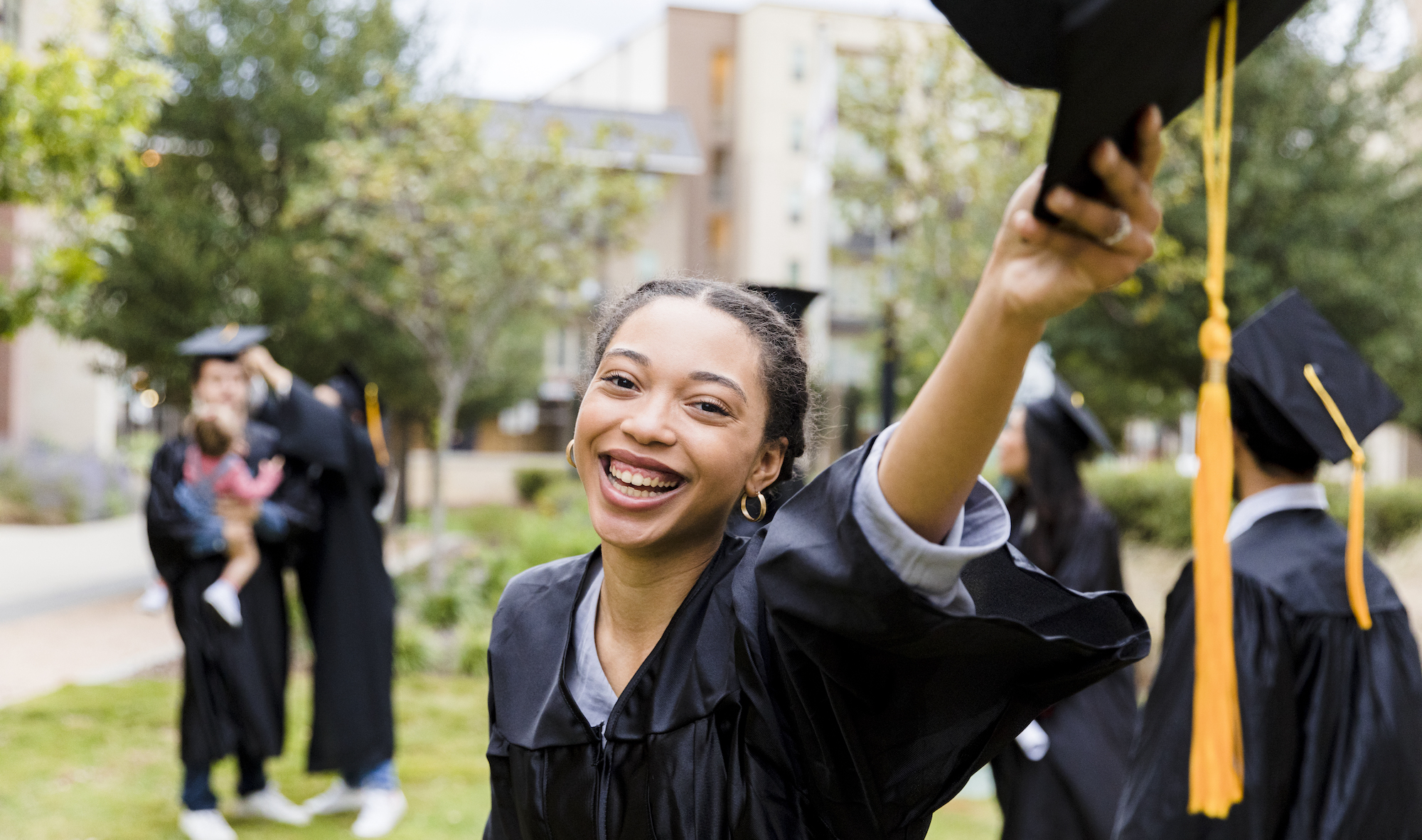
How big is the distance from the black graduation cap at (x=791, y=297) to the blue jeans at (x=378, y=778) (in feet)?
12.8

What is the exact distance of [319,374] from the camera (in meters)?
13.4

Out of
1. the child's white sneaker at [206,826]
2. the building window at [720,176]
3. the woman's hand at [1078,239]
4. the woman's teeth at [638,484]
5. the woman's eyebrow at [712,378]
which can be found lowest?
the child's white sneaker at [206,826]

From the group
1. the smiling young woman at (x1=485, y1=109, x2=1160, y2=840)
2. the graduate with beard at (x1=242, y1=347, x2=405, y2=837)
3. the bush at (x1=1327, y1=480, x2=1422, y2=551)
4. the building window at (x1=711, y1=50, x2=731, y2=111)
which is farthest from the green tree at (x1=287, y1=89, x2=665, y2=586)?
the building window at (x1=711, y1=50, x2=731, y2=111)

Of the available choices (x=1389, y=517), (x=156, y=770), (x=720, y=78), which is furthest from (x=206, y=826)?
(x=720, y=78)

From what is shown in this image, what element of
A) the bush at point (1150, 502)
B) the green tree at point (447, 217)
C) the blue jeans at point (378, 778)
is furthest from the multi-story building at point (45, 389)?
the blue jeans at point (378, 778)

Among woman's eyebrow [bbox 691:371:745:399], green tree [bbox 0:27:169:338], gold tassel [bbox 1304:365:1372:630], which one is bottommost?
gold tassel [bbox 1304:365:1372:630]

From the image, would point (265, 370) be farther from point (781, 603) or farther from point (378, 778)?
point (781, 603)

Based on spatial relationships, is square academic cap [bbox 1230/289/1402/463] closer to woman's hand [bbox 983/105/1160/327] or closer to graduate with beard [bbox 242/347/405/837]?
woman's hand [bbox 983/105/1160/327]

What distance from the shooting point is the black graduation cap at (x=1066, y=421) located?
5066 millimetres

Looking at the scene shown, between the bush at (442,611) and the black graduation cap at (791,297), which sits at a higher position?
the black graduation cap at (791,297)

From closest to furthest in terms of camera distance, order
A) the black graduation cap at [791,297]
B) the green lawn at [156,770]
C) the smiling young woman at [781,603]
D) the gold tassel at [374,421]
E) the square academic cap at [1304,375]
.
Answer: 1. the smiling young woman at [781,603]
2. the black graduation cap at [791,297]
3. the square academic cap at [1304,375]
4. the green lawn at [156,770]
5. the gold tassel at [374,421]

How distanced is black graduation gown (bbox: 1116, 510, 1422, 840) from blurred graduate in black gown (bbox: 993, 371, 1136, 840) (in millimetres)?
852

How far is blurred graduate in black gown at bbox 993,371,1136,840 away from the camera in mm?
4309

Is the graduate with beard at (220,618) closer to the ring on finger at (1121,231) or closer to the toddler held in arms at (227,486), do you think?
the toddler held in arms at (227,486)
